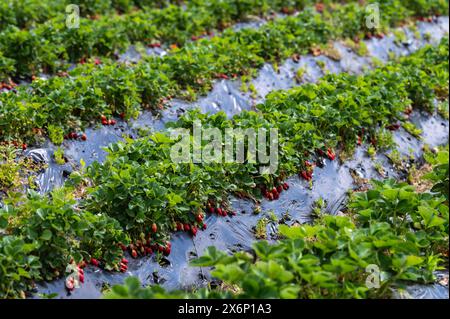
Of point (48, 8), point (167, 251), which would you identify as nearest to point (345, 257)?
point (167, 251)

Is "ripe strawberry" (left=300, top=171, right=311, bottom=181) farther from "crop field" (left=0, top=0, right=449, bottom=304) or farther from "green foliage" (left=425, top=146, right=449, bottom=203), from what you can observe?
"green foliage" (left=425, top=146, right=449, bottom=203)

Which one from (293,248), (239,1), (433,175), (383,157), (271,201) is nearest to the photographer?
(293,248)

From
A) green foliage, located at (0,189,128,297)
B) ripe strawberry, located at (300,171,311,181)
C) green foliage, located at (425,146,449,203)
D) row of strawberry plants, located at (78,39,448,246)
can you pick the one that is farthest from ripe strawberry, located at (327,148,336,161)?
green foliage, located at (0,189,128,297)

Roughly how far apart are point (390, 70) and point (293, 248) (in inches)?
227

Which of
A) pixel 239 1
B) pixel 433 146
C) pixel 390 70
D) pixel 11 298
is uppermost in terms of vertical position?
pixel 239 1

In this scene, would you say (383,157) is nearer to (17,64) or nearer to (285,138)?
(285,138)

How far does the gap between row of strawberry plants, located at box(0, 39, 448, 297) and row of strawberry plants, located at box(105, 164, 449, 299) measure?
31.7 inches

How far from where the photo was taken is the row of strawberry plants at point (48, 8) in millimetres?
9070

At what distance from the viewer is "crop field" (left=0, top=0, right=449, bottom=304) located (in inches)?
167

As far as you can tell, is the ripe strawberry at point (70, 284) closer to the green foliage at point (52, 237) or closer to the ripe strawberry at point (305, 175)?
the green foliage at point (52, 237)

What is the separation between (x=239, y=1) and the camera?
35.9 feet

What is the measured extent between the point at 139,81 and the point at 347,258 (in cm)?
420

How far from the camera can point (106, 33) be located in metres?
8.66

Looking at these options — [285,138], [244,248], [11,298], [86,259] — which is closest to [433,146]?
[285,138]
